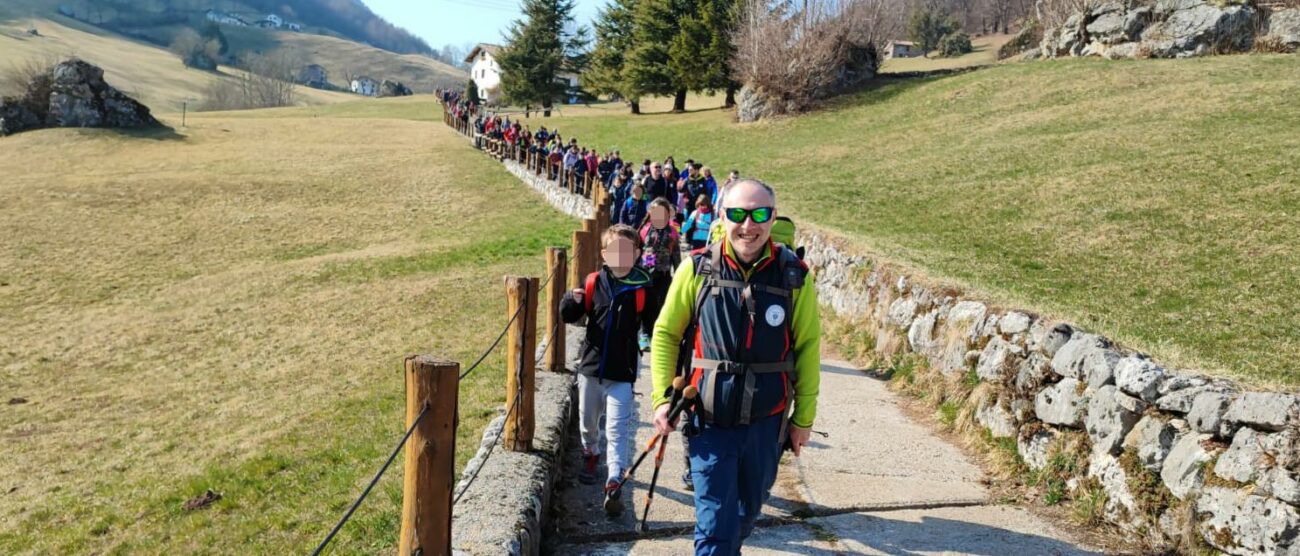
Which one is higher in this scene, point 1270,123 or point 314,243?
point 1270,123

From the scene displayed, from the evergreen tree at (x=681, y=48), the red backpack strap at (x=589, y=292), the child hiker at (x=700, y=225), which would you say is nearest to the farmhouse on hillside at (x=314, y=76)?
the evergreen tree at (x=681, y=48)

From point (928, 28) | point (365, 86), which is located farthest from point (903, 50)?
point (365, 86)

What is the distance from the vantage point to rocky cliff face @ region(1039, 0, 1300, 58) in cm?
2758

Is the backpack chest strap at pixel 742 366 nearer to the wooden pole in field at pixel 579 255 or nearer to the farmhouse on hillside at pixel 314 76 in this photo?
the wooden pole in field at pixel 579 255

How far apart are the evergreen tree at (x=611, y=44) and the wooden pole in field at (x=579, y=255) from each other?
4383 cm

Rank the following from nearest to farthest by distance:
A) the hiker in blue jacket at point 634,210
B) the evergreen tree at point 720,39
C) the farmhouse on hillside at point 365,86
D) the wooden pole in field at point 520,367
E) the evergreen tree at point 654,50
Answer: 1. the wooden pole in field at point 520,367
2. the hiker in blue jacket at point 634,210
3. the evergreen tree at point 720,39
4. the evergreen tree at point 654,50
5. the farmhouse on hillside at point 365,86

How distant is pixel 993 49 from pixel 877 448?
7240 cm

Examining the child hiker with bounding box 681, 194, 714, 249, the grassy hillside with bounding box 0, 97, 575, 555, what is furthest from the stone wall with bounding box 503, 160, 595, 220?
the child hiker with bounding box 681, 194, 714, 249

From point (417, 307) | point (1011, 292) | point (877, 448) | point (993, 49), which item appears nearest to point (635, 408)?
point (877, 448)

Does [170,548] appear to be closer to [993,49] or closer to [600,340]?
[600,340]

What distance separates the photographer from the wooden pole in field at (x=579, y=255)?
7973 mm

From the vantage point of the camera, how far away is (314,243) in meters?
21.6

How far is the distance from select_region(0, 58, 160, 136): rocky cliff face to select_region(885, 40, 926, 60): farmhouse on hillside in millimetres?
61060

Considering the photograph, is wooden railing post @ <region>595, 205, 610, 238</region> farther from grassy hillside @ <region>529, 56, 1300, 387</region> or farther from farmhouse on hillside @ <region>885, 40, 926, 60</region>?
farmhouse on hillside @ <region>885, 40, 926, 60</region>
